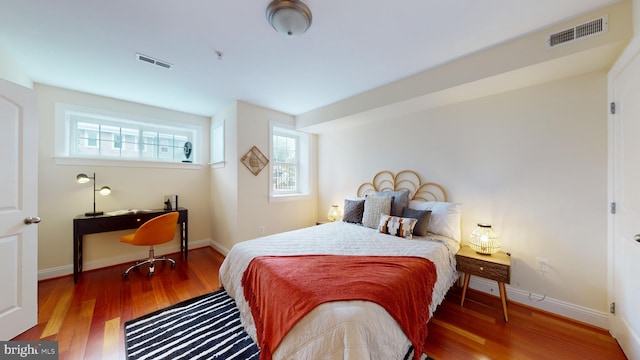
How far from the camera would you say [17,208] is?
1.76 m

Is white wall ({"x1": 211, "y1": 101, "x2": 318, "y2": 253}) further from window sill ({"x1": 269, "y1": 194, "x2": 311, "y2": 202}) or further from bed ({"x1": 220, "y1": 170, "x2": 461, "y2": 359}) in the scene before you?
bed ({"x1": 220, "y1": 170, "x2": 461, "y2": 359})

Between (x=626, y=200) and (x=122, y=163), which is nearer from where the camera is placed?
(x=626, y=200)

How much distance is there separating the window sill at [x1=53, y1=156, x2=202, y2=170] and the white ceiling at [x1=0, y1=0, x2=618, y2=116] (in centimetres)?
94

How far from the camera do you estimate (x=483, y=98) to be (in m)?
2.45

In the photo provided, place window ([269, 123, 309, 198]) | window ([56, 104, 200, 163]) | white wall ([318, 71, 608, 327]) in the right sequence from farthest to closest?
1. window ([269, 123, 309, 198])
2. window ([56, 104, 200, 163])
3. white wall ([318, 71, 608, 327])

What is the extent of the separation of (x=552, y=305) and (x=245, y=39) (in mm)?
3682

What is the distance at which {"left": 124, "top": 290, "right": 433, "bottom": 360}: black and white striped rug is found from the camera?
154cm

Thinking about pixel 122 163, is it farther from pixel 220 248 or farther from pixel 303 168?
pixel 303 168

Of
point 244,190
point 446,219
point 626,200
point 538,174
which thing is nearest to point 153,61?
point 244,190

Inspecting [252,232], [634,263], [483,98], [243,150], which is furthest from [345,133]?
[634,263]

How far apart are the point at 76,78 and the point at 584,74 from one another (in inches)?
207

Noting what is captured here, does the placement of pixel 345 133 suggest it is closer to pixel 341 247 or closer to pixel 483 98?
pixel 483 98

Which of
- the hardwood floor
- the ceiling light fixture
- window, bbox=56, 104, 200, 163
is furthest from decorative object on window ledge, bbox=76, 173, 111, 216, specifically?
the ceiling light fixture

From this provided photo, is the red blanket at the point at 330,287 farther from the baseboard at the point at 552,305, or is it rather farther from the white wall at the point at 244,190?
the white wall at the point at 244,190
